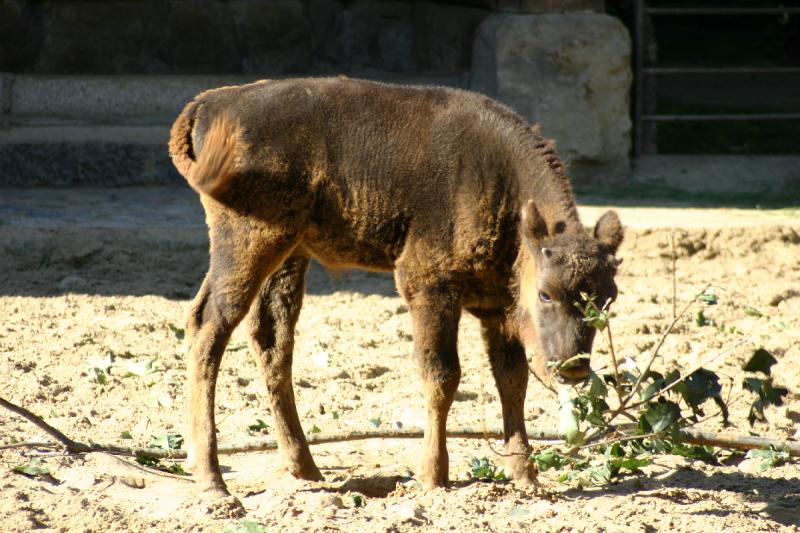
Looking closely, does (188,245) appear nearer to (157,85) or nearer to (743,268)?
(157,85)

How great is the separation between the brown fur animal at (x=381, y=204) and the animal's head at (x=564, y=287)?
3.4 inches

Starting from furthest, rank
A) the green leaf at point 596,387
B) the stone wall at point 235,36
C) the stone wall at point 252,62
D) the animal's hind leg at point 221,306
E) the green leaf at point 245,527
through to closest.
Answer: the stone wall at point 235,36, the stone wall at point 252,62, the animal's hind leg at point 221,306, the green leaf at point 596,387, the green leaf at point 245,527

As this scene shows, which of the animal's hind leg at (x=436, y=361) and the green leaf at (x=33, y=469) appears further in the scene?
the animal's hind leg at (x=436, y=361)

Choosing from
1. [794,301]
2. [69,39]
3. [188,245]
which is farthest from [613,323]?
[69,39]

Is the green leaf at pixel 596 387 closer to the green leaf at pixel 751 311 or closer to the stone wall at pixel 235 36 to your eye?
the green leaf at pixel 751 311

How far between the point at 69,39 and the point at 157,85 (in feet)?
4.69

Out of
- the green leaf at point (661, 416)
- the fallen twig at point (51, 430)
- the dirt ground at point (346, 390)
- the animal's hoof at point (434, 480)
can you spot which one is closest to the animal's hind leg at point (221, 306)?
the dirt ground at point (346, 390)

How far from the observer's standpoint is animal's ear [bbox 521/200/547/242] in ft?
14.9

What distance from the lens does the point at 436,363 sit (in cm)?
488

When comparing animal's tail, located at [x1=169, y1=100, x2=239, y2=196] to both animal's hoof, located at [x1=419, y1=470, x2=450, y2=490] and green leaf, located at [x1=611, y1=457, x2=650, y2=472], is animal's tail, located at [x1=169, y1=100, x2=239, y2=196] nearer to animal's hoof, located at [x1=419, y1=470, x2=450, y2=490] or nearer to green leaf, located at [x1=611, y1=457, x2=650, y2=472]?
animal's hoof, located at [x1=419, y1=470, x2=450, y2=490]

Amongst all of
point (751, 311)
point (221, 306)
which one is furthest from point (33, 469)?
point (751, 311)

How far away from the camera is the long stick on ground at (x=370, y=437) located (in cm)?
496

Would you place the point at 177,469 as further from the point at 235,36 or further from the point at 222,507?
the point at 235,36

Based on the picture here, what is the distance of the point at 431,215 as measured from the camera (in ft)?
15.7
